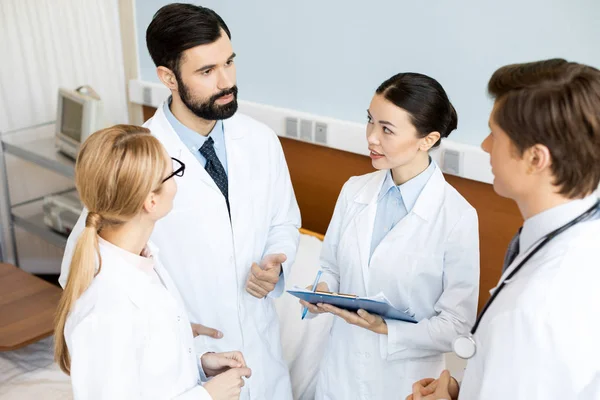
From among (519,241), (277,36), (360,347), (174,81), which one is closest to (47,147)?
(277,36)

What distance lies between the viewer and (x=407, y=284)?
169 centimetres

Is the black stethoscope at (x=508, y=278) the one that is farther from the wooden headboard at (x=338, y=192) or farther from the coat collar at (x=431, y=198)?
the wooden headboard at (x=338, y=192)

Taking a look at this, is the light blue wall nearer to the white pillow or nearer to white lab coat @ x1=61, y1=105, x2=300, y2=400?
the white pillow

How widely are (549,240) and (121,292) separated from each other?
812mm

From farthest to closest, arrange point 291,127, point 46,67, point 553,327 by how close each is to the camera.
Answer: point 46,67, point 291,127, point 553,327

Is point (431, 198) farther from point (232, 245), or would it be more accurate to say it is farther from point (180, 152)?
point (180, 152)

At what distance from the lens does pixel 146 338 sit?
133 centimetres

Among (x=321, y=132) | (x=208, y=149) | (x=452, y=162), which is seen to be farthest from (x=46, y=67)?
(x=452, y=162)

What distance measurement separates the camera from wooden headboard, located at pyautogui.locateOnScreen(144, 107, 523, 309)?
98.0 inches

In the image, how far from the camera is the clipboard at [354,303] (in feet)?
5.08

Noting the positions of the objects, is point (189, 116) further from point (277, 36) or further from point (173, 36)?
point (277, 36)

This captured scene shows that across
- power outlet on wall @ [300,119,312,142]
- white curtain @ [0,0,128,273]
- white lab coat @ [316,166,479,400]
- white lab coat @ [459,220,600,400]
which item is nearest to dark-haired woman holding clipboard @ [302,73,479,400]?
white lab coat @ [316,166,479,400]

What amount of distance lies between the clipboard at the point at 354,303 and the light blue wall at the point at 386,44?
1.10 meters

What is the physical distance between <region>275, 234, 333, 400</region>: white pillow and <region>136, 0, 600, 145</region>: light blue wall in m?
0.74
